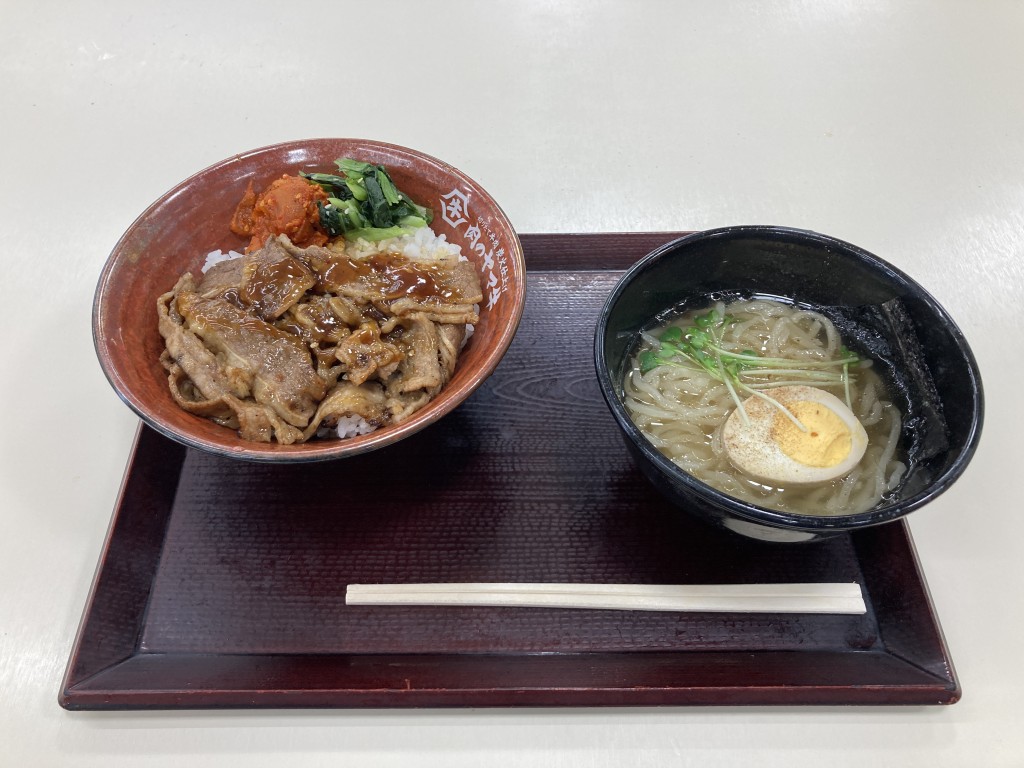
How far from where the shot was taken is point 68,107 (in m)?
2.91

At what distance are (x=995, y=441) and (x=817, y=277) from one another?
0.78m

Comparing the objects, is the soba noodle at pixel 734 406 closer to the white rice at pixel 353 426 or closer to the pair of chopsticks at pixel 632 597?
the pair of chopsticks at pixel 632 597

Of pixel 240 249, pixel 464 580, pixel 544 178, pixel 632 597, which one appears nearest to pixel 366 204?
pixel 240 249

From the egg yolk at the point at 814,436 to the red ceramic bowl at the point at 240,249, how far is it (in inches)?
26.2

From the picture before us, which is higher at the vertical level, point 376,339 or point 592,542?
point 376,339

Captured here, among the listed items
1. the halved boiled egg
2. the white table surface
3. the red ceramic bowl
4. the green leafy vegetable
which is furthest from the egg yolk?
the green leafy vegetable

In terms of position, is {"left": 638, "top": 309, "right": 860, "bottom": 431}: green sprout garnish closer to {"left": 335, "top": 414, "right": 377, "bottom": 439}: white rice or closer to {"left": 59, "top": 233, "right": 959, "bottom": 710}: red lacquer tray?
{"left": 59, "top": 233, "right": 959, "bottom": 710}: red lacquer tray

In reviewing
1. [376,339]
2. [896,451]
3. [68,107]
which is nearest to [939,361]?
[896,451]

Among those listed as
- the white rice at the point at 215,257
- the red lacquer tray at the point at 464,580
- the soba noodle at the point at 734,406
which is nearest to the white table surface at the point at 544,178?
the red lacquer tray at the point at 464,580

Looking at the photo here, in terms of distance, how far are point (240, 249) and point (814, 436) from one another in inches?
64.3

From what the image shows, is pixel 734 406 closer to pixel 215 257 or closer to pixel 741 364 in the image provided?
pixel 741 364

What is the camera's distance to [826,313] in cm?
176

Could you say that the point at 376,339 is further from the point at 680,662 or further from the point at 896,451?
the point at 896,451

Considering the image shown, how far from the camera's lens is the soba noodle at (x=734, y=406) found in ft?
4.98
